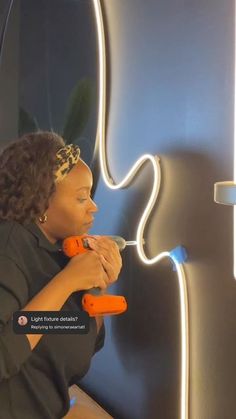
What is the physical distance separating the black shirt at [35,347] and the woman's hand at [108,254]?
5cm

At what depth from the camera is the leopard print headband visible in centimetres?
80

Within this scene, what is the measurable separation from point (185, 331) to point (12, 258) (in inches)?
13.6

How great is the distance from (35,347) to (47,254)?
15 centimetres

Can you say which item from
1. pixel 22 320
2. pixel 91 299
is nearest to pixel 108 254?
pixel 91 299

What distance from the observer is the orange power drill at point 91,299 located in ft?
2.48

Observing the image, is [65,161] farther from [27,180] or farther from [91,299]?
[91,299]

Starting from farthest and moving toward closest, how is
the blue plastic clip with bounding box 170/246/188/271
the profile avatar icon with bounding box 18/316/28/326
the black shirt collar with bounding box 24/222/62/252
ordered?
the blue plastic clip with bounding box 170/246/188/271 < the black shirt collar with bounding box 24/222/62/252 < the profile avatar icon with bounding box 18/316/28/326

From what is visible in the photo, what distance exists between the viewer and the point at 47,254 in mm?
803

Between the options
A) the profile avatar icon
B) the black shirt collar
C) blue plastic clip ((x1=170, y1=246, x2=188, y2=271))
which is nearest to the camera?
the profile avatar icon

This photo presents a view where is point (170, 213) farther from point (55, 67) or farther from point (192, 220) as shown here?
point (55, 67)

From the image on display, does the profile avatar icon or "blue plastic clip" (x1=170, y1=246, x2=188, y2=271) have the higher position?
"blue plastic clip" (x1=170, y1=246, x2=188, y2=271)

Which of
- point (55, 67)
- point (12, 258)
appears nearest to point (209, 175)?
point (12, 258)

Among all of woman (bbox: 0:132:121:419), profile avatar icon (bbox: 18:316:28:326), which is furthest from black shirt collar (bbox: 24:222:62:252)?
profile avatar icon (bbox: 18:316:28:326)

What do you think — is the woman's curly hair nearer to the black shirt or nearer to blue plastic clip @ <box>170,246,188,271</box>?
the black shirt
